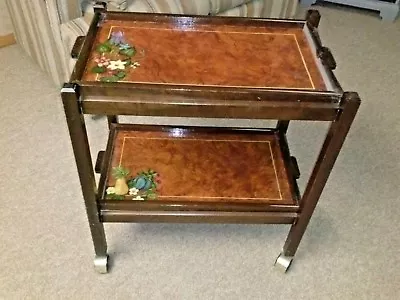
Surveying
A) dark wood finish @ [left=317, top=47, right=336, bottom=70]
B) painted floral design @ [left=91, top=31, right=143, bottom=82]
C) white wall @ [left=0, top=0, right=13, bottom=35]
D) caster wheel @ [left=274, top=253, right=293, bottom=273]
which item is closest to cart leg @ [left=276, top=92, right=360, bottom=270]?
caster wheel @ [left=274, top=253, right=293, bottom=273]

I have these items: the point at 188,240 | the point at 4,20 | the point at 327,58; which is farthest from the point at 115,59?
the point at 4,20

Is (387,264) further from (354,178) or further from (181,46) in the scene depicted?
(181,46)

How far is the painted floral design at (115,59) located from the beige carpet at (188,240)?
0.55 m

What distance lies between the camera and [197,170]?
1206mm

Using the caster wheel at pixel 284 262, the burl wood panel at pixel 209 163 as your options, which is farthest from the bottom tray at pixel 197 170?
the caster wheel at pixel 284 262

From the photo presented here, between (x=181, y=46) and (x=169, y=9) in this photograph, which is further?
(x=169, y=9)

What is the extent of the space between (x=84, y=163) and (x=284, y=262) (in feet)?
2.05

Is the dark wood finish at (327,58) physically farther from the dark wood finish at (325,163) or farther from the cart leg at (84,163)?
the cart leg at (84,163)

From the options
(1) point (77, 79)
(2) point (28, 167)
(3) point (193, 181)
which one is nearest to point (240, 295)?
(3) point (193, 181)

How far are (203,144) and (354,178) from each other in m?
0.59

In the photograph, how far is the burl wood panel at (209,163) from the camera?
1151mm

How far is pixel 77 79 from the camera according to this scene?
88 cm

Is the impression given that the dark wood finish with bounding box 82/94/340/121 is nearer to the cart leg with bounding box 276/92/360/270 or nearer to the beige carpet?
the cart leg with bounding box 276/92/360/270

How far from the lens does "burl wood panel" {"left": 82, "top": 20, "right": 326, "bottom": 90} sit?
939 millimetres
